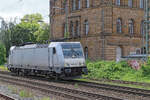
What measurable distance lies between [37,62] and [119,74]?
680cm

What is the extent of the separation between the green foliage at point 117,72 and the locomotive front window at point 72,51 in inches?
125

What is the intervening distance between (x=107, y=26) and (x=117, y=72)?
1536cm

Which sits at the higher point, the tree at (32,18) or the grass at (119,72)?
the tree at (32,18)

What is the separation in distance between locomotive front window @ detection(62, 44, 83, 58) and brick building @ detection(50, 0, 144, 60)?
15.3 metres

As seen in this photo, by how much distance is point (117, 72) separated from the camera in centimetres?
2281

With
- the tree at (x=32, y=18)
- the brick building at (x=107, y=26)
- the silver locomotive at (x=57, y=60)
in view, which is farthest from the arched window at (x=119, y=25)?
the tree at (x=32, y=18)

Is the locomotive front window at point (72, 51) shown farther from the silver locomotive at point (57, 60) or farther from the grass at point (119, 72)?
the grass at point (119, 72)

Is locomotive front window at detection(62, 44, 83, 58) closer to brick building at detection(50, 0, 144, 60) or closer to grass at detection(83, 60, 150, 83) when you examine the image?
grass at detection(83, 60, 150, 83)

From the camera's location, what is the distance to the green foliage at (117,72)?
20891 millimetres

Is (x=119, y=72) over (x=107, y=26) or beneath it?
beneath

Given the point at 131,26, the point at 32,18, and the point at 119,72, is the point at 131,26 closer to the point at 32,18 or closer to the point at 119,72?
the point at 119,72

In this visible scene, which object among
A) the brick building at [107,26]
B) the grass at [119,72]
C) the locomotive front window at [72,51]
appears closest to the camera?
the locomotive front window at [72,51]

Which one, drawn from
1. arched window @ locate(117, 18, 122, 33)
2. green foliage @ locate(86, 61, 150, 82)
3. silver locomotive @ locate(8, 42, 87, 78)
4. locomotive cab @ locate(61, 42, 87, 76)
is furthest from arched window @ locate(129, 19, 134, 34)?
locomotive cab @ locate(61, 42, 87, 76)

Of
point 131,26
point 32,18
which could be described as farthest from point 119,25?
point 32,18
